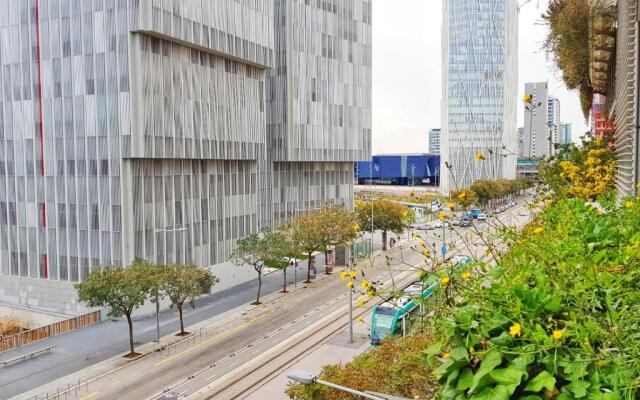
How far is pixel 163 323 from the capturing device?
31969mm

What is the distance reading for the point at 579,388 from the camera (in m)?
2.82

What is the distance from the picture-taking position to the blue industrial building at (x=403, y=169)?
14425 cm

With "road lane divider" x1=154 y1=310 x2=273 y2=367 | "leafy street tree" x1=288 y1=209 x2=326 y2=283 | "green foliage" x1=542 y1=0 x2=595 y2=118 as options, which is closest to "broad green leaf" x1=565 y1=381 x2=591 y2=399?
"green foliage" x1=542 y1=0 x2=595 y2=118

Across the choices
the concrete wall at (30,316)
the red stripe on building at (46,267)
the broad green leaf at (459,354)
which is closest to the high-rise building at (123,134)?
the red stripe on building at (46,267)

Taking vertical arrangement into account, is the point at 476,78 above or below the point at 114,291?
above

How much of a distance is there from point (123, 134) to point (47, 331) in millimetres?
11554

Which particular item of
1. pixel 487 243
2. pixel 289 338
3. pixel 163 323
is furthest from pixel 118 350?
pixel 487 243

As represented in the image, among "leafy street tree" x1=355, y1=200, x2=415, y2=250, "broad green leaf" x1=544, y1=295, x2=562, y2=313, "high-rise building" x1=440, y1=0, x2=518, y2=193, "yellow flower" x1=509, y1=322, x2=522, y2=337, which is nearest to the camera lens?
"yellow flower" x1=509, y1=322, x2=522, y2=337

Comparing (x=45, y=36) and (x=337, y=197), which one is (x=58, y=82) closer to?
(x=45, y=36)

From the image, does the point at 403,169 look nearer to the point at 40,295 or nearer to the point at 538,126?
the point at 40,295

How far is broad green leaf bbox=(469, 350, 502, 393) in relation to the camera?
294 centimetres

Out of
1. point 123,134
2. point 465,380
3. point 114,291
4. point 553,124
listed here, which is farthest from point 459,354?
point 123,134

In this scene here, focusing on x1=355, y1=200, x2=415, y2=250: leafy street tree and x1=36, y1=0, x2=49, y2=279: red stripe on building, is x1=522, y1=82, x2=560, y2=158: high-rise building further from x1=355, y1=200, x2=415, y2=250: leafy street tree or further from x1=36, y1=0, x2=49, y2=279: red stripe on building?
x1=36, y1=0, x2=49, y2=279: red stripe on building

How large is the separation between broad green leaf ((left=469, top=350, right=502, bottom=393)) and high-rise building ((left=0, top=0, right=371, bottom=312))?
105ft
